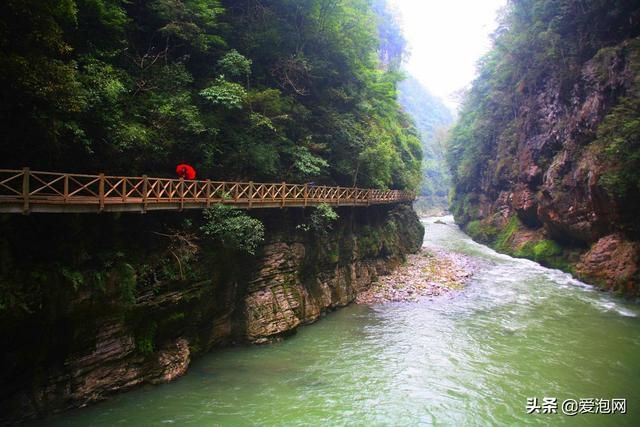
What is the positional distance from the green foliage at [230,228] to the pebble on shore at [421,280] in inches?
366

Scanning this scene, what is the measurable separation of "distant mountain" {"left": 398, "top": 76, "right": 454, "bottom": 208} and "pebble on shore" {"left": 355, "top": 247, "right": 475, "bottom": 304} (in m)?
55.9

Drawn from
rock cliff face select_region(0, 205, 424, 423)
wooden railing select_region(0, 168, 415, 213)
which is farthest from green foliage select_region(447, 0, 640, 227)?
rock cliff face select_region(0, 205, 424, 423)

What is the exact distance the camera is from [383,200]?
27062mm

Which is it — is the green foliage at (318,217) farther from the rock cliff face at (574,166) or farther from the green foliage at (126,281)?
the rock cliff face at (574,166)

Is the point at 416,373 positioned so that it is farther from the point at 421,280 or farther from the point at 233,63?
the point at 233,63

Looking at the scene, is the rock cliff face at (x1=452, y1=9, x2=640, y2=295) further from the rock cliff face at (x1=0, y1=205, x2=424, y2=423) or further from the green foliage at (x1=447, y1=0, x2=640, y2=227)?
the rock cliff face at (x1=0, y1=205, x2=424, y2=423)

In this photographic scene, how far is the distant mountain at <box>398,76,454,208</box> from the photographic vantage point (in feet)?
305

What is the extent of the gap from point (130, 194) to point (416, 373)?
1079 cm

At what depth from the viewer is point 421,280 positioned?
25281 mm

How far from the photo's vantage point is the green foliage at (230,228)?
14.0 metres

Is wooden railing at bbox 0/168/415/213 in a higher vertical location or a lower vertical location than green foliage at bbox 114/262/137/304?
higher

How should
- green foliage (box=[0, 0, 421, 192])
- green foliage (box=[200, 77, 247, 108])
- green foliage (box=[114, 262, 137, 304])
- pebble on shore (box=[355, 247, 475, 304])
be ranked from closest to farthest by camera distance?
1. green foliage (box=[0, 0, 421, 192])
2. green foliage (box=[114, 262, 137, 304])
3. green foliage (box=[200, 77, 247, 108])
4. pebble on shore (box=[355, 247, 475, 304])

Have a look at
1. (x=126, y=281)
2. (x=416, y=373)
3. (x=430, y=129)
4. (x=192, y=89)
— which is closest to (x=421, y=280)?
(x=416, y=373)

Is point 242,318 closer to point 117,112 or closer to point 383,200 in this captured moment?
point 117,112
